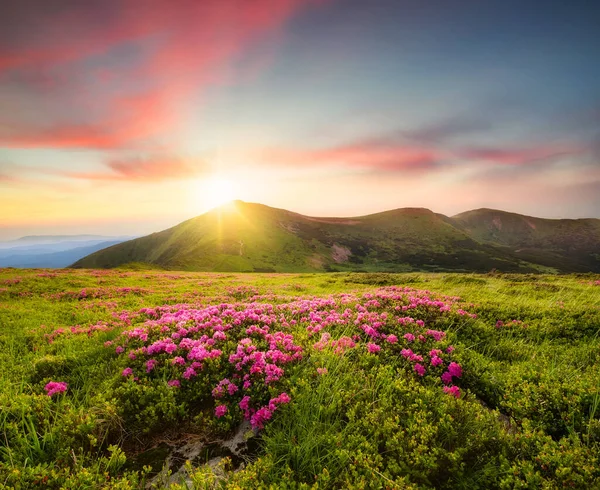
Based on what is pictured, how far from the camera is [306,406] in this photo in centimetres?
503

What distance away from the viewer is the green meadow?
3898 mm

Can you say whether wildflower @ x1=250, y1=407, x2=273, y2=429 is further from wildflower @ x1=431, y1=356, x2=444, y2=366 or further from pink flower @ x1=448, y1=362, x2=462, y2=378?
pink flower @ x1=448, y1=362, x2=462, y2=378

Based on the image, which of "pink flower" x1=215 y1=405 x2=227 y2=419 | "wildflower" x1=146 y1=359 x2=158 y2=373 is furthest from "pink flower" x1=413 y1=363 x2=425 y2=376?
"wildflower" x1=146 y1=359 x2=158 y2=373

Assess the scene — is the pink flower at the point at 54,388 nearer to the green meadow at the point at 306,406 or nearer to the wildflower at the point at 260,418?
the green meadow at the point at 306,406

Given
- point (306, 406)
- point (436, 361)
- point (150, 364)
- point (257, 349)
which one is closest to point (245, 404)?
point (306, 406)

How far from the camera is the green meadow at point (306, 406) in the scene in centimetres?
390

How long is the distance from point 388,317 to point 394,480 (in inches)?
219

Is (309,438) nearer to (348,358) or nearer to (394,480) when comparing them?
(394,480)

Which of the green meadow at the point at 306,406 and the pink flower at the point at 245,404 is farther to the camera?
the pink flower at the point at 245,404

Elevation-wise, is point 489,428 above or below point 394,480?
above

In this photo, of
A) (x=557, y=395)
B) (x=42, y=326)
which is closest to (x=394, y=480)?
(x=557, y=395)

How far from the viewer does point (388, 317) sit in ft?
29.9

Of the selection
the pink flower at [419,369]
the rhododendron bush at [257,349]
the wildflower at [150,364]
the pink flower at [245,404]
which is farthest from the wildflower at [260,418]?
the pink flower at [419,369]

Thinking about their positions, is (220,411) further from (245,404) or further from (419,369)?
(419,369)
